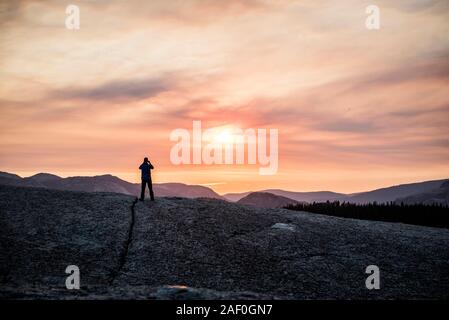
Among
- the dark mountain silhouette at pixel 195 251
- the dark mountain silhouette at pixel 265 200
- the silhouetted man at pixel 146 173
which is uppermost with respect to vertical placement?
the silhouetted man at pixel 146 173

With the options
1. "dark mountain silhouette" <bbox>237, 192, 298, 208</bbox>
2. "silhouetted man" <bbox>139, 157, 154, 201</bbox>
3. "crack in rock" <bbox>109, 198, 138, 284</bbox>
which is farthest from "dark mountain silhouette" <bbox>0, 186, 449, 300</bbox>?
"dark mountain silhouette" <bbox>237, 192, 298, 208</bbox>

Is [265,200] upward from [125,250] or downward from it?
downward

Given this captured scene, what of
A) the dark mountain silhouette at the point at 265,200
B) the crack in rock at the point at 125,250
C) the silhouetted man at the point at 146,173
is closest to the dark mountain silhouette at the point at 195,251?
the crack in rock at the point at 125,250

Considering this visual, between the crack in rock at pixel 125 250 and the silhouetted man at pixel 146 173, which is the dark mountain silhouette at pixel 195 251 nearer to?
the crack in rock at pixel 125 250

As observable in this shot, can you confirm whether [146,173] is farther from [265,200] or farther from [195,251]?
[265,200]

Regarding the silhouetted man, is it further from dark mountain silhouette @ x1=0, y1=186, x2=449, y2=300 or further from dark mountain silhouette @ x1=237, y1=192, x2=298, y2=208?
dark mountain silhouette @ x1=237, y1=192, x2=298, y2=208

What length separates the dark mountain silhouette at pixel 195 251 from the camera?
11.6m

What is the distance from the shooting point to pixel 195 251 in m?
13.7

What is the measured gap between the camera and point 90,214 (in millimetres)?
15992

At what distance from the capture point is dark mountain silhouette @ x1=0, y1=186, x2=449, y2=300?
11.6m

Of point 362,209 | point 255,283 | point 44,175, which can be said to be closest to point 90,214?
point 255,283

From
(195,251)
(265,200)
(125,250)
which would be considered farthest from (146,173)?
(265,200)

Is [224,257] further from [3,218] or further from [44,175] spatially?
[44,175]
